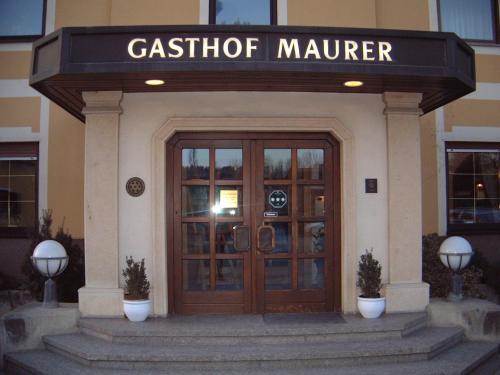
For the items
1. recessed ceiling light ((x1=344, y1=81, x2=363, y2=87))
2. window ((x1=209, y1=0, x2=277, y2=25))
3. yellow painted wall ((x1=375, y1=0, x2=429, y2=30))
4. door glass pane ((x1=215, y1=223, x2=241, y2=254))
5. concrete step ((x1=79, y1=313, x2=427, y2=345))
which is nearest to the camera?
concrete step ((x1=79, y1=313, x2=427, y2=345))

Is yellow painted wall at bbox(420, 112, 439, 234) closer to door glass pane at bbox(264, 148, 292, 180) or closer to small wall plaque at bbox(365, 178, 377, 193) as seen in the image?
small wall plaque at bbox(365, 178, 377, 193)

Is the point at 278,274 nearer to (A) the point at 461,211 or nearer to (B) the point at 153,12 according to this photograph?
(A) the point at 461,211

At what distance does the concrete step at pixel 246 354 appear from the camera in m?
5.43

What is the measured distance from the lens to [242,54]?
17.4 feet

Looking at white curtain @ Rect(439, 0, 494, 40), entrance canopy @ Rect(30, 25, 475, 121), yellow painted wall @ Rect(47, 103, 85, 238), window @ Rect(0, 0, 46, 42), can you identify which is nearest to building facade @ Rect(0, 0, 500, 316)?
entrance canopy @ Rect(30, 25, 475, 121)

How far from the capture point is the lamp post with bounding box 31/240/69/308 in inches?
244

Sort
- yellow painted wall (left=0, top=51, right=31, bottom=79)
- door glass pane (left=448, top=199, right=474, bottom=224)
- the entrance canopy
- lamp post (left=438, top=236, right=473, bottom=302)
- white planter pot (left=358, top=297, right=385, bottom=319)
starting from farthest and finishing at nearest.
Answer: door glass pane (left=448, top=199, right=474, bottom=224) < yellow painted wall (left=0, top=51, right=31, bottom=79) < lamp post (left=438, top=236, right=473, bottom=302) < white planter pot (left=358, top=297, right=385, bottom=319) < the entrance canopy

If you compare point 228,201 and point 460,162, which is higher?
point 460,162

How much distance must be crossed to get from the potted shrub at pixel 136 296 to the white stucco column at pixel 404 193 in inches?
120

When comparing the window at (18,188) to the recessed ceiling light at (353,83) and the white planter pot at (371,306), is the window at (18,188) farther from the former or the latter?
the white planter pot at (371,306)

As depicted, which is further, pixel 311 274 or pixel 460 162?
pixel 460 162

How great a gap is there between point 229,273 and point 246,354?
140cm

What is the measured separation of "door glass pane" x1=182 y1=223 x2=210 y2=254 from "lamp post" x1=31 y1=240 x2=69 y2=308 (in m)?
1.49

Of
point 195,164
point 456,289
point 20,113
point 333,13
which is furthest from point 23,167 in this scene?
point 456,289
